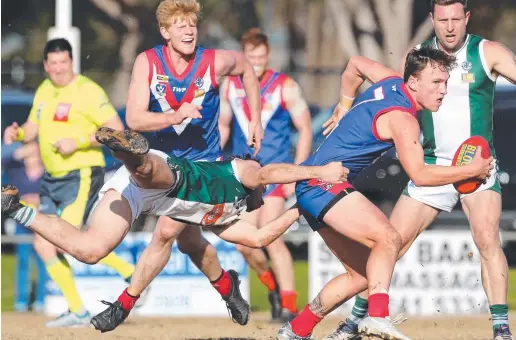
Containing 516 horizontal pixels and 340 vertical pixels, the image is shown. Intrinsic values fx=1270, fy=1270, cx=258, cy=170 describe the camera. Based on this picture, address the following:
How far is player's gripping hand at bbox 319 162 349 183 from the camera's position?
7.66 m

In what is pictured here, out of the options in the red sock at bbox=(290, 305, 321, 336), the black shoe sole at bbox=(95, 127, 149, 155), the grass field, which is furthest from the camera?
the grass field

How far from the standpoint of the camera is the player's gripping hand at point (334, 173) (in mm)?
7660

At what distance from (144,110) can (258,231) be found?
1127mm

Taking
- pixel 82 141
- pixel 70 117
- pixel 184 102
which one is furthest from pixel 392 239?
pixel 70 117

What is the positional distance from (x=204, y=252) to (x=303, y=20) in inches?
661

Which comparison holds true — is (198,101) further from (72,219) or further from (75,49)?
(75,49)

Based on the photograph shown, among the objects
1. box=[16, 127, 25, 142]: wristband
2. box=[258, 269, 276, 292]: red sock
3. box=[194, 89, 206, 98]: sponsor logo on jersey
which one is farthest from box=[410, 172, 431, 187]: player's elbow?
box=[16, 127, 25, 142]: wristband

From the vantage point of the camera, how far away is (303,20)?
25578mm

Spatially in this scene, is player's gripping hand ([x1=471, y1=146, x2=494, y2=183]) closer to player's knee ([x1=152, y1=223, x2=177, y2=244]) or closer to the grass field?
player's knee ([x1=152, y1=223, x2=177, y2=244])

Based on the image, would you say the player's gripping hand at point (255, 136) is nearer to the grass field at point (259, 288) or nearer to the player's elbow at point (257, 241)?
the player's elbow at point (257, 241)

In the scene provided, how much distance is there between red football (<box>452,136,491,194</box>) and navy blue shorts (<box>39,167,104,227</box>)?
3820 millimetres

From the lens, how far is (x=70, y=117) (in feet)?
35.7

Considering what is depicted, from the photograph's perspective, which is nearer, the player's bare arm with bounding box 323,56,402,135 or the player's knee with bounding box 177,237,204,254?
the player's bare arm with bounding box 323,56,402,135

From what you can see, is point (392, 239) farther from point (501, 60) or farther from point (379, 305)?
point (501, 60)
